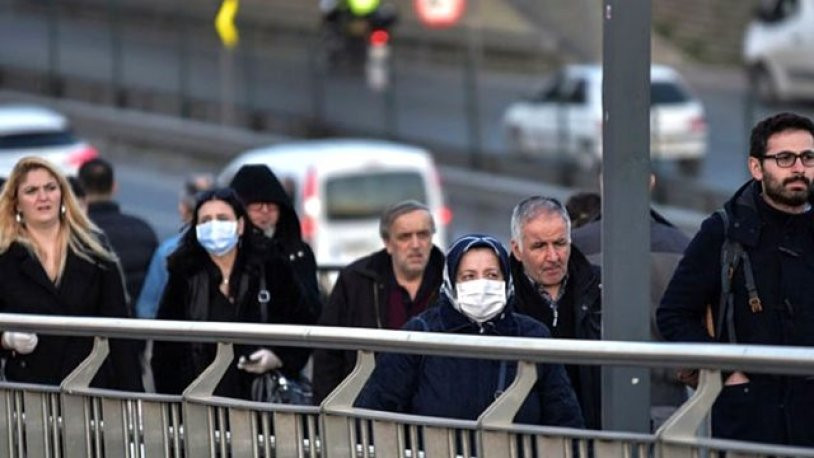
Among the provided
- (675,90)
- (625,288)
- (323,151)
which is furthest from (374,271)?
(675,90)

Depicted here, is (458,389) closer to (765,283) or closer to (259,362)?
(765,283)

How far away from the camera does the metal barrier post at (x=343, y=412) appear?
6.83 metres

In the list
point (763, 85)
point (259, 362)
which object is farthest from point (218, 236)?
point (763, 85)

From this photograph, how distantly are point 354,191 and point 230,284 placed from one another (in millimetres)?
13608

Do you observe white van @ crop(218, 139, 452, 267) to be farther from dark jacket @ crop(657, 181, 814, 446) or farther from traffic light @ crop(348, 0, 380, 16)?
dark jacket @ crop(657, 181, 814, 446)

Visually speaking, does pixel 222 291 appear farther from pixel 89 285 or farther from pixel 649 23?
pixel 649 23

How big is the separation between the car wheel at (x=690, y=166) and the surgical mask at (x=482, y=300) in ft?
85.3

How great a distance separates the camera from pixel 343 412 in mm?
6844

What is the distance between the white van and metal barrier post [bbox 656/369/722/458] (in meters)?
16.6

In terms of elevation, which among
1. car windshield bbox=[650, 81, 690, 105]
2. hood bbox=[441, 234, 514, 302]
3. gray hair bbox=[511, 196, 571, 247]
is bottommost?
hood bbox=[441, 234, 514, 302]

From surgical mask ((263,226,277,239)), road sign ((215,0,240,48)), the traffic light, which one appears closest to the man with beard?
surgical mask ((263,226,277,239))

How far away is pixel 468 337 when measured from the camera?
6.39 meters

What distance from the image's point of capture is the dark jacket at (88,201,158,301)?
41.0 ft

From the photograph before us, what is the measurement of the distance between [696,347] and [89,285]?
13.2 feet
